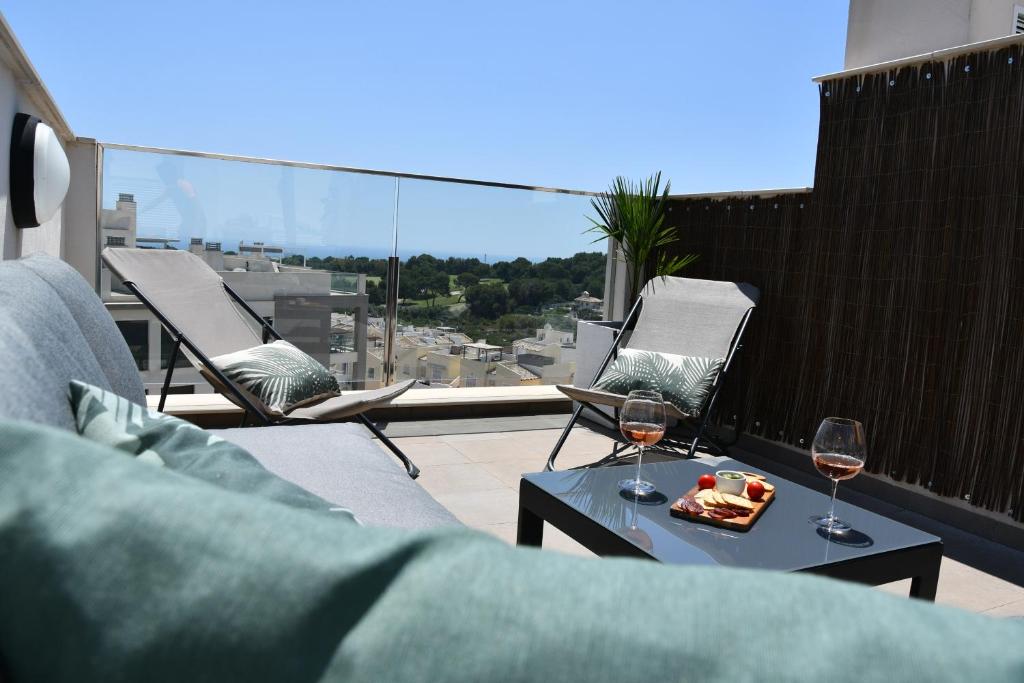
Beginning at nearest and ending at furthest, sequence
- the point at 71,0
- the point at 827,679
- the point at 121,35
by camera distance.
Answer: the point at 827,679
the point at 71,0
the point at 121,35

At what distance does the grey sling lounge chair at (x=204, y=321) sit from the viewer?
3023 millimetres

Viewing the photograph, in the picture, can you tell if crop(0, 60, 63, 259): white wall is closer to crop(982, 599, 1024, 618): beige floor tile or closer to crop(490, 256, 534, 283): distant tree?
crop(490, 256, 534, 283): distant tree

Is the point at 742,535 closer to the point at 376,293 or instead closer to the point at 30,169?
the point at 30,169

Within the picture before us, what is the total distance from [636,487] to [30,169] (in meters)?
2.21

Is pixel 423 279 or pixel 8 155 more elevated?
pixel 8 155

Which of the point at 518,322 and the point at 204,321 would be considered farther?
the point at 518,322

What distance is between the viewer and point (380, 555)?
1.24 feet

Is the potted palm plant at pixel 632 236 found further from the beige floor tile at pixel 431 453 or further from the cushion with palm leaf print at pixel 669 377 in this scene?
the beige floor tile at pixel 431 453

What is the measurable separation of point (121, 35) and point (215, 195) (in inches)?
779

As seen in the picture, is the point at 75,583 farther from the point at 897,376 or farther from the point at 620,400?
the point at 897,376

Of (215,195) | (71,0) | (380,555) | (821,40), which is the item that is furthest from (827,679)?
(71,0)

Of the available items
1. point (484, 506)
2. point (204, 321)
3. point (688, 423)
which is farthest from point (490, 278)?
point (484, 506)

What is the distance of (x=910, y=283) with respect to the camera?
11.2 feet

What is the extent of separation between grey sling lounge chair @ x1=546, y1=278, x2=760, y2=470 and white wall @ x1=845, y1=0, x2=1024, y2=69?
1708 millimetres
